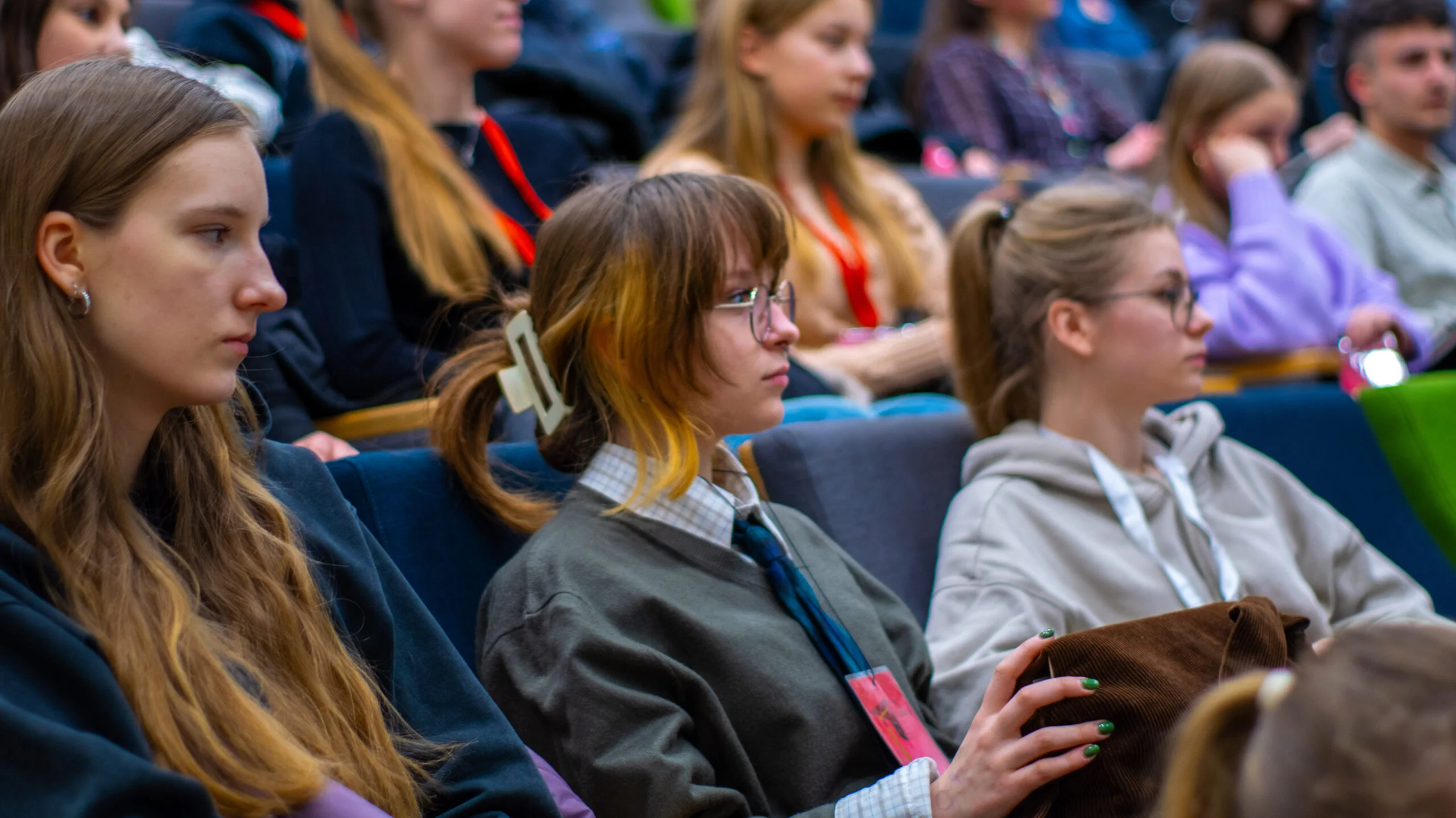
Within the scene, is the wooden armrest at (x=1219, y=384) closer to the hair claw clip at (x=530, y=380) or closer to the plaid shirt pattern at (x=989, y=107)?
the hair claw clip at (x=530, y=380)

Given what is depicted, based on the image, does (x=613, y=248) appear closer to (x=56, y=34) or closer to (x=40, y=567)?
(x=40, y=567)

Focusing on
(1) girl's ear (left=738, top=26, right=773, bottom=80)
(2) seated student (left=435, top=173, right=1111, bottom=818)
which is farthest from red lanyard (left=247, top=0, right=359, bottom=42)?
(2) seated student (left=435, top=173, right=1111, bottom=818)

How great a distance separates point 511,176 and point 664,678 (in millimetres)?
1495

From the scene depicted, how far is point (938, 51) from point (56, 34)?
319cm

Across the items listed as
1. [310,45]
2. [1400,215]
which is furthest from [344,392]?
[1400,215]

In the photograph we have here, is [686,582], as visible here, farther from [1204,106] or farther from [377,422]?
[1204,106]

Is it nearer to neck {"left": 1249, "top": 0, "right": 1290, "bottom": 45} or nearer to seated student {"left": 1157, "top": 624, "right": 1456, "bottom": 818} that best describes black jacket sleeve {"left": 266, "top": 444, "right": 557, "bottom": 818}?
seated student {"left": 1157, "top": 624, "right": 1456, "bottom": 818}

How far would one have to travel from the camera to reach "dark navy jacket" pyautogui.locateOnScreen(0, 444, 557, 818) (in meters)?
1.04

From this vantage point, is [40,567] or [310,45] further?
[310,45]

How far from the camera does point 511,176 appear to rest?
2.74m

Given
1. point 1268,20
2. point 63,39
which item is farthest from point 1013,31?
point 63,39

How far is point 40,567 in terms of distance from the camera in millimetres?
1154

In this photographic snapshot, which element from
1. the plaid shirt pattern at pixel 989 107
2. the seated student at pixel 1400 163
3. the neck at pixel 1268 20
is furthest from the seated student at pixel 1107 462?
the neck at pixel 1268 20

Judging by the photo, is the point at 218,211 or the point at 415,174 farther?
the point at 415,174
